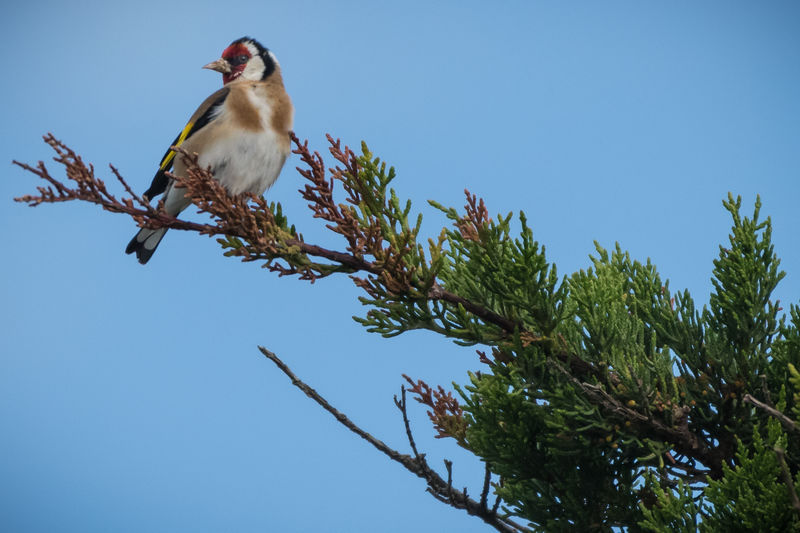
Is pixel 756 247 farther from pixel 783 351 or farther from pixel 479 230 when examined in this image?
pixel 479 230

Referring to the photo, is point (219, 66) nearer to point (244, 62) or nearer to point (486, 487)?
point (244, 62)

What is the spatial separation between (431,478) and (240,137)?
3.03 metres

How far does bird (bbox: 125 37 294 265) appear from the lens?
229 inches

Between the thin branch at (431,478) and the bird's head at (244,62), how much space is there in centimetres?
321

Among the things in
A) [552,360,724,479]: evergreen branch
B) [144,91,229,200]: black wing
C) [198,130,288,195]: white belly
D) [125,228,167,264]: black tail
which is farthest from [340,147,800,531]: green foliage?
[125,228,167,264]: black tail

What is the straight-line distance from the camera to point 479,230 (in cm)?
336

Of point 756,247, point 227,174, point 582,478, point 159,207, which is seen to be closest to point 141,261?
point 227,174

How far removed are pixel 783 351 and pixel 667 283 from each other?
2.48ft

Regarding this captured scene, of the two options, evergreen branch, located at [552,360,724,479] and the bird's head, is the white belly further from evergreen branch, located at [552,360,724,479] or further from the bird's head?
evergreen branch, located at [552,360,724,479]

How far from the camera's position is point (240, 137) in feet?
19.1

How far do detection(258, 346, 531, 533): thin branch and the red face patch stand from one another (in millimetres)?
3450

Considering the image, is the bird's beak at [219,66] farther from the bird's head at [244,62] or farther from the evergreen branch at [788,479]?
the evergreen branch at [788,479]

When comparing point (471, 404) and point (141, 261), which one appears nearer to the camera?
point (471, 404)

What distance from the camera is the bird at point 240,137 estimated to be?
229 inches
